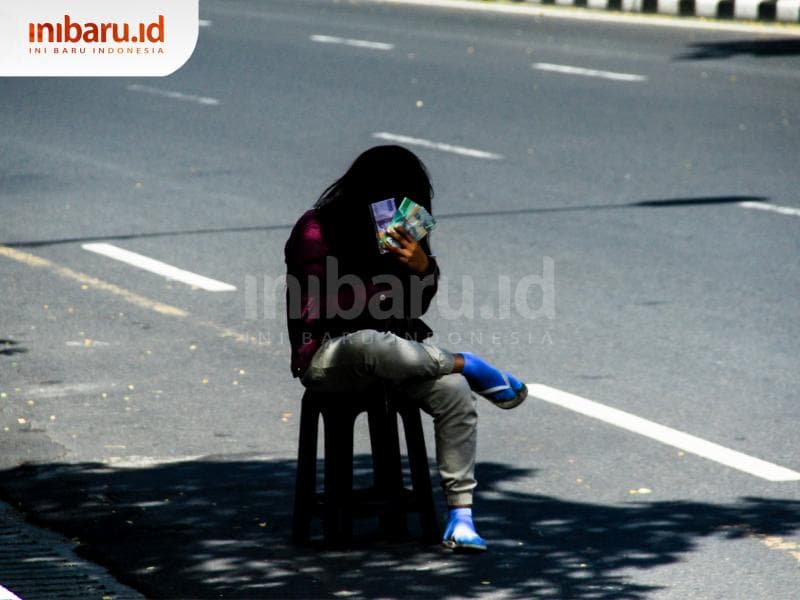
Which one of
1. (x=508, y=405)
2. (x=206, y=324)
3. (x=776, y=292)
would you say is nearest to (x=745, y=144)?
(x=776, y=292)

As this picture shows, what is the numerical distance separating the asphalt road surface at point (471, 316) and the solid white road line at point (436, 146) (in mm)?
64

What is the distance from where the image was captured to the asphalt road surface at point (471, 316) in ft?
19.5

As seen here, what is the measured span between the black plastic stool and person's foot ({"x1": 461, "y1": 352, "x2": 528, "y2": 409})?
0.79 feet

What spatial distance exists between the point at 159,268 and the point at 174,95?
825cm

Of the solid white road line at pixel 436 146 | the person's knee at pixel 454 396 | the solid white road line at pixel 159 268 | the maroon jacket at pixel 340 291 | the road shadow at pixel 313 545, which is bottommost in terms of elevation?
the road shadow at pixel 313 545

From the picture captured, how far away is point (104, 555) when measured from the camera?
5855 mm

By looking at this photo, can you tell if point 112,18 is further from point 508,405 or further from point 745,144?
point 745,144

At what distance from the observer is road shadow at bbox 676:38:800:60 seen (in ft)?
64.7

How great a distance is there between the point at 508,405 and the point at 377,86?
12663 millimetres

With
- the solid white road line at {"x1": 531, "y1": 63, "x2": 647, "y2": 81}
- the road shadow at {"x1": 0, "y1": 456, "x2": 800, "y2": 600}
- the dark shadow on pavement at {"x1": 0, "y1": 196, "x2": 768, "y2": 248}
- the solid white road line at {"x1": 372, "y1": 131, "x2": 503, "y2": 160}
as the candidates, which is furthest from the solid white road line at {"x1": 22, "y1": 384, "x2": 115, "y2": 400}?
the solid white road line at {"x1": 531, "y1": 63, "x2": 647, "y2": 81}

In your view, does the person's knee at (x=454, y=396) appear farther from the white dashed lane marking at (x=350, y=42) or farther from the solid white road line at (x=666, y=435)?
the white dashed lane marking at (x=350, y=42)

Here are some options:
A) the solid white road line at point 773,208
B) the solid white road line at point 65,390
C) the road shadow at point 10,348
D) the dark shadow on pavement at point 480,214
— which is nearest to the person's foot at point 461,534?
the solid white road line at point 65,390

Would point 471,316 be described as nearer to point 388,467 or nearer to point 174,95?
point 388,467

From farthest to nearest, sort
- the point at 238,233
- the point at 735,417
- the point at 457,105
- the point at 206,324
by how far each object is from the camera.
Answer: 1. the point at 457,105
2. the point at 238,233
3. the point at 206,324
4. the point at 735,417
